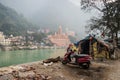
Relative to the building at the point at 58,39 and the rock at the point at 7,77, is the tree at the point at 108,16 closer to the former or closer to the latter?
the rock at the point at 7,77

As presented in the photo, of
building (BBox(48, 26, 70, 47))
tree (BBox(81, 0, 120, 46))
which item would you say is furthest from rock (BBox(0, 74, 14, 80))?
building (BBox(48, 26, 70, 47))

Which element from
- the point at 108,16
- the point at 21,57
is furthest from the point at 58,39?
the point at 108,16

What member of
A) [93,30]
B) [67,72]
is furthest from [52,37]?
[67,72]

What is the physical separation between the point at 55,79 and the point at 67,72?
181cm

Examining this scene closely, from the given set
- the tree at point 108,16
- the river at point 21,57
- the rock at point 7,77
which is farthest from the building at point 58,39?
the rock at point 7,77

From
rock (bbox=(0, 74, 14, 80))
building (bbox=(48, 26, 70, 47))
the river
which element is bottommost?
the river

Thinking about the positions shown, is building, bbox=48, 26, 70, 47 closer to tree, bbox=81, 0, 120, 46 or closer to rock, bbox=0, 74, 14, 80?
tree, bbox=81, 0, 120, 46

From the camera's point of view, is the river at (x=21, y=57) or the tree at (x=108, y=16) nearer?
the tree at (x=108, y=16)

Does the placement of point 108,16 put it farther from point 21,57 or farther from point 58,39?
point 58,39

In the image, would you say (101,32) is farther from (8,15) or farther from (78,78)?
(8,15)

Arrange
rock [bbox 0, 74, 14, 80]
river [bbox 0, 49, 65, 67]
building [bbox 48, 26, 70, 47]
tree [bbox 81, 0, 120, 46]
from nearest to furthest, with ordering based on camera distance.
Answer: rock [bbox 0, 74, 14, 80], tree [bbox 81, 0, 120, 46], river [bbox 0, 49, 65, 67], building [bbox 48, 26, 70, 47]

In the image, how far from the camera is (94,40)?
20016 millimetres

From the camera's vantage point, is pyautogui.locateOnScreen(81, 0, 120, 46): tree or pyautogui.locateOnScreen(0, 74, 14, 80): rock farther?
pyautogui.locateOnScreen(81, 0, 120, 46): tree

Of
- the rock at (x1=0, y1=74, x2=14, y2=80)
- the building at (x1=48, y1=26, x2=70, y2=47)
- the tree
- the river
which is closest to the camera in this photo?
the rock at (x1=0, y1=74, x2=14, y2=80)
